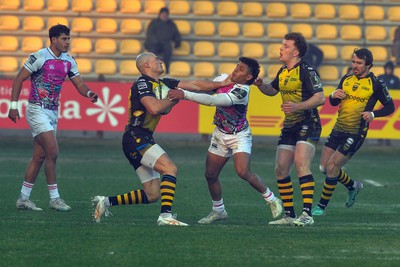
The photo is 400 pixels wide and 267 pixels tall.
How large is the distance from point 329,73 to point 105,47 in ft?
18.8

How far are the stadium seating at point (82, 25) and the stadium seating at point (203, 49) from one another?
9.18 feet

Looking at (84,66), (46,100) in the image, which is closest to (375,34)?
(84,66)

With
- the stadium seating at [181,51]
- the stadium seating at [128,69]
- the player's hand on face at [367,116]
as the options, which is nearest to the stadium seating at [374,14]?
the stadium seating at [181,51]

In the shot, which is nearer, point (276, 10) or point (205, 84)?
point (205, 84)

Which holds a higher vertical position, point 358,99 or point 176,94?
point 176,94

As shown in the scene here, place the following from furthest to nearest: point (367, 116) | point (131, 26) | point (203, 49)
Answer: point (131, 26)
point (203, 49)
point (367, 116)

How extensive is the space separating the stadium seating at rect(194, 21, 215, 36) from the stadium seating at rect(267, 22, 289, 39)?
1.49 meters

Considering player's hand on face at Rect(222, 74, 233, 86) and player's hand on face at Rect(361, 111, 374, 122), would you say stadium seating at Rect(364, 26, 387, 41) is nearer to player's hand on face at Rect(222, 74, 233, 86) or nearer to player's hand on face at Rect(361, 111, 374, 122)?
player's hand on face at Rect(361, 111, 374, 122)

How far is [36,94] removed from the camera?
13.9 metres

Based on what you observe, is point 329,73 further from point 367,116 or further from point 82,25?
point 367,116

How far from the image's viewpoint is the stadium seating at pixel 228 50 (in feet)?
90.1

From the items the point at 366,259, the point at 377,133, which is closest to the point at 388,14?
the point at 377,133

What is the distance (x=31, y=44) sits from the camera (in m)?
27.5

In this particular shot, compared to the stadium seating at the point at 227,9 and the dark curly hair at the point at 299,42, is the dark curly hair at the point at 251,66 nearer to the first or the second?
the dark curly hair at the point at 299,42
